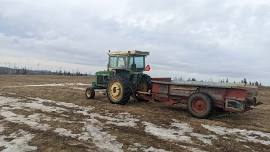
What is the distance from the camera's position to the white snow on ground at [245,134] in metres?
11.3

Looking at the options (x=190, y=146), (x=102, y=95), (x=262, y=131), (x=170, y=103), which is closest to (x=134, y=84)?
(x=170, y=103)

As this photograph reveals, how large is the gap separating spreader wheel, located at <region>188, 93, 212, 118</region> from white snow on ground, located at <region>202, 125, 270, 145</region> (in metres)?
1.51

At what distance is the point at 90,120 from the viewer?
13477 millimetres

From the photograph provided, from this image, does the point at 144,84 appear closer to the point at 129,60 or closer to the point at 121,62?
the point at 129,60

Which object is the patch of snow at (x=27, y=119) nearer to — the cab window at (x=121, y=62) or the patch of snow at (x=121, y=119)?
the patch of snow at (x=121, y=119)

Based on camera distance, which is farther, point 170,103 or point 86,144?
point 170,103

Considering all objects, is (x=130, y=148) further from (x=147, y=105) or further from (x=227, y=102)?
(x=147, y=105)

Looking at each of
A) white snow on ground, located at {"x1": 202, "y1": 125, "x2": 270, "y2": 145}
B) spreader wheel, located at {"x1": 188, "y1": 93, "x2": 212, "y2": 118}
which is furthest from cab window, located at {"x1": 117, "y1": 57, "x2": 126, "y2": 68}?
white snow on ground, located at {"x1": 202, "y1": 125, "x2": 270, "y2": 145}

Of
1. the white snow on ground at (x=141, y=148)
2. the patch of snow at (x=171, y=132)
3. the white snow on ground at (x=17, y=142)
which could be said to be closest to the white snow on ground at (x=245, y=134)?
the patch of snow at (x=171, y=132)

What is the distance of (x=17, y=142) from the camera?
33.8ft

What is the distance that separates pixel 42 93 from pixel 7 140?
11.3 meters

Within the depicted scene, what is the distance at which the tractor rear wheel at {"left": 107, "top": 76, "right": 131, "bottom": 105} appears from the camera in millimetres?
17609

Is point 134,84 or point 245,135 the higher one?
point 134,84

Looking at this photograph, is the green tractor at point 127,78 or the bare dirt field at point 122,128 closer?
the bare dirt field at point 122,128
